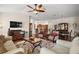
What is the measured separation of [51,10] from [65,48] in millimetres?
572

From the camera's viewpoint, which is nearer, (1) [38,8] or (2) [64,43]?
(1) [38,8]

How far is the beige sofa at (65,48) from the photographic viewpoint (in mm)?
1619

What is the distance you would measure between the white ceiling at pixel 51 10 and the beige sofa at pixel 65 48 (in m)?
0.37

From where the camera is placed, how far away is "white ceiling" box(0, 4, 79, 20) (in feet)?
5.23

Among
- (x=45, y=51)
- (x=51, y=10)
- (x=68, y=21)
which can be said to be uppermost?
(x=51, y=10)

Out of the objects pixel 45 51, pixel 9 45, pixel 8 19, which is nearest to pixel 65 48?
pixel 45 51

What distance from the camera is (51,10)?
5.44 feet

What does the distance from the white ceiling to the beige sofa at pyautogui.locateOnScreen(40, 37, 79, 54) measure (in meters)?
0.37

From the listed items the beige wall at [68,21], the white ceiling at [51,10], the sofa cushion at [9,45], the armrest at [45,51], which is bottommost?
the armrest at [45,51]

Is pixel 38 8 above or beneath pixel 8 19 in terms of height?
above

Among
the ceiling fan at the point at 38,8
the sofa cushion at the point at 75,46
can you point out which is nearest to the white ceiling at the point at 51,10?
the ceiling fan at the point at 38,8

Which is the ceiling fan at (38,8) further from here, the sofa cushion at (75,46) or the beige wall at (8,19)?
the sofa cushion at (75,46)

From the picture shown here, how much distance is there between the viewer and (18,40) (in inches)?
65.4

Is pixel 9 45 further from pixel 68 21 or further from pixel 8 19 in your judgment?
pixel 68 21
